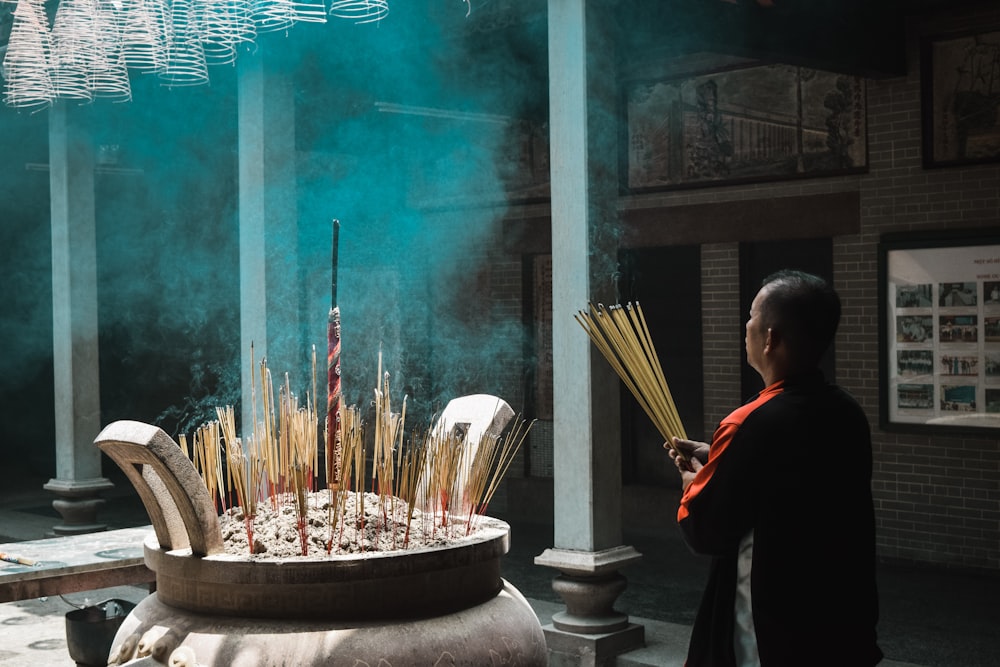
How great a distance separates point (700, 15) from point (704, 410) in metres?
3.94

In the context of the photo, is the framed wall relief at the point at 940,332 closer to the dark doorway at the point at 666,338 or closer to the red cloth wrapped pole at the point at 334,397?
the dark doorway at the point at 666,338

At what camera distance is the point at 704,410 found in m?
9.20

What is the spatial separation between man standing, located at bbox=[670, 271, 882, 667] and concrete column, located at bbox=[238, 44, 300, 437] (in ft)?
13.9

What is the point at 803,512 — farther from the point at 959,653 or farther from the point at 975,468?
the point at 975,468

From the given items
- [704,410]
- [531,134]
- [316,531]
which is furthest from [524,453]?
[316,531]

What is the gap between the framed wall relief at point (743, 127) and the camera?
27.4ft

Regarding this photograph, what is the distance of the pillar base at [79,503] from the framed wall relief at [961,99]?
6.51m

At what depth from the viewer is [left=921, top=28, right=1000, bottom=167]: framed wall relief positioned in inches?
300

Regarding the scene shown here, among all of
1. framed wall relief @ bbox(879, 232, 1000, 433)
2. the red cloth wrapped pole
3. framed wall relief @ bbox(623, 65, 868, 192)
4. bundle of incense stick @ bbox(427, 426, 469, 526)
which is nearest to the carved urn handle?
the red cloth wrapped pole

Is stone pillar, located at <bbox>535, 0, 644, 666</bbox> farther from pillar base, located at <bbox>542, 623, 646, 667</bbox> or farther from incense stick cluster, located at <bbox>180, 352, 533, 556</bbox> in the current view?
incense stick cluster, located at <bbox>180, 352, 533, 556</bbox>

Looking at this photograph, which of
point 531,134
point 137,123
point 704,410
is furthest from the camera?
point 137,123

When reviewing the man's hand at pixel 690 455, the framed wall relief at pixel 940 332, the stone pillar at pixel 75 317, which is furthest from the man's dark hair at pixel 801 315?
the stone pillar at pixel 75 317

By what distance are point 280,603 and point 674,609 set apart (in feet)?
14.3

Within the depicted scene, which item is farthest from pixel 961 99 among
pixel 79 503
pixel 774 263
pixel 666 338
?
pixel 79 503
